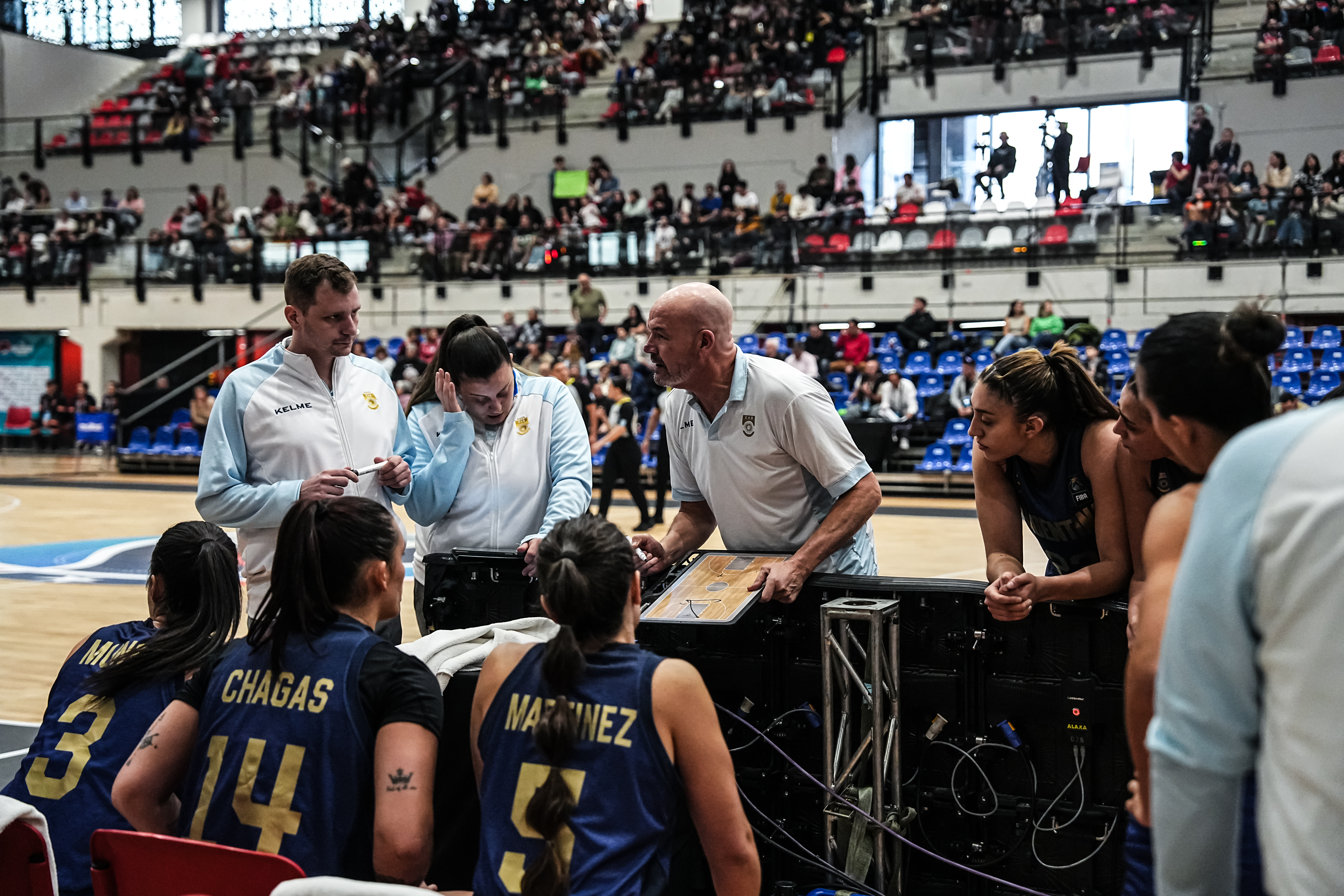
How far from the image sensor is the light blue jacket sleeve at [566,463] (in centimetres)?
363

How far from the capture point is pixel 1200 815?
4.44 feet

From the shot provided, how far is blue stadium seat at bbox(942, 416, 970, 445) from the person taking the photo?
48.4 ft

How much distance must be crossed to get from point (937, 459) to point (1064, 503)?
1203 centimetres

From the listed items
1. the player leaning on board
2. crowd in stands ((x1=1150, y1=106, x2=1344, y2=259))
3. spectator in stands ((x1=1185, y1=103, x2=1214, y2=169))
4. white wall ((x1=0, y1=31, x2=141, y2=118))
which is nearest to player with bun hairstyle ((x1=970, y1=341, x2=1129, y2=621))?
the player leaning on board

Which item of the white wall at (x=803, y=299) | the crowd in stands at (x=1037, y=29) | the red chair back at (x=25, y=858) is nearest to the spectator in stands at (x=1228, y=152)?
Answer: the white wall at (x=803, y=299)

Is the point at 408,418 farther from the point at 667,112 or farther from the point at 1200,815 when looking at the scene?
the point at 667,112

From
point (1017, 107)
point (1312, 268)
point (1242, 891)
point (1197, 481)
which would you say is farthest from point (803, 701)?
point (1017, 107)

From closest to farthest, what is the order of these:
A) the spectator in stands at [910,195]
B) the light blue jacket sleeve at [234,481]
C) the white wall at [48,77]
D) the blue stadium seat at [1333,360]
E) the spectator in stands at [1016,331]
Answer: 1. the light blue jacket sleeve at [234,481]
2. the blue stadium seat at [1333,360]
3. the spectator in stands at [1016,331]
4. the spectator in stands at [910,195]
5. the white wall at [48,77]

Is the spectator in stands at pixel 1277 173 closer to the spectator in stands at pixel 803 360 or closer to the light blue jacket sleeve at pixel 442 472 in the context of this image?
the spectator in stands at pixel 803 360

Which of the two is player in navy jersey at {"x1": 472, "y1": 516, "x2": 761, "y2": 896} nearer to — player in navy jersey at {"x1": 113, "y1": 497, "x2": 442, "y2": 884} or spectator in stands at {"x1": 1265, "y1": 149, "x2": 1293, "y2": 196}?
player in navy jersey at {"x1": 113, "y1": 497, "x2": 442, "y2": 884}

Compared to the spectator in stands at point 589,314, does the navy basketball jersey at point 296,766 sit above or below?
below

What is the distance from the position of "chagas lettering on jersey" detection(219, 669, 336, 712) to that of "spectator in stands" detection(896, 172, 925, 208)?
16314 millimetres

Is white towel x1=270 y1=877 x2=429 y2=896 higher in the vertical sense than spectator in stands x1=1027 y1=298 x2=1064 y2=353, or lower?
lower

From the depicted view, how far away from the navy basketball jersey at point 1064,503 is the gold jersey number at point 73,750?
222 centimetres
